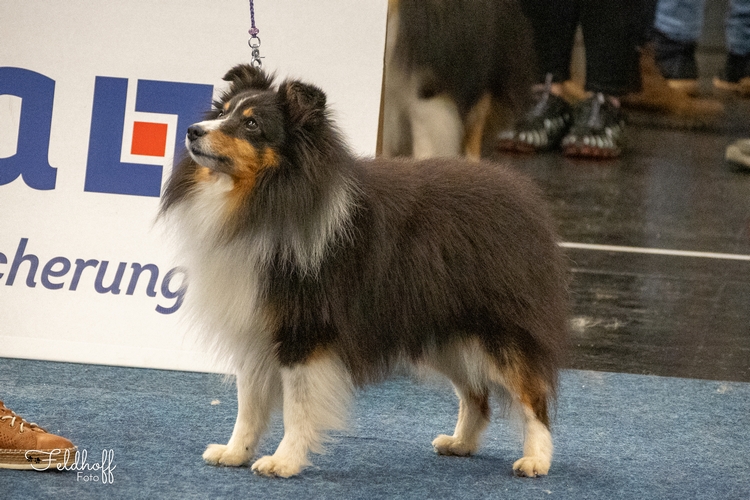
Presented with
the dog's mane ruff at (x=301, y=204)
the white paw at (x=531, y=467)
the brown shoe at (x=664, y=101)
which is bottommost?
the white paw at (x=531, y=467)

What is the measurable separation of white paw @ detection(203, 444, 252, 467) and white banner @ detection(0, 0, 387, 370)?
1.31 m

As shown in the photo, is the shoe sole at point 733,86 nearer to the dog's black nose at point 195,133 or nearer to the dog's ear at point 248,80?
the dog's ear at point 248,80

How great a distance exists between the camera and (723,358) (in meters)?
4.99

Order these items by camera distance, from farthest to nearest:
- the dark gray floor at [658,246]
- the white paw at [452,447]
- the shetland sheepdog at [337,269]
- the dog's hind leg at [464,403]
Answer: the dark gray floor at [658,246] < the white paw at [452,447] < the dog's hind leg at [464,403] < the shetland sheepdog at [337,269]

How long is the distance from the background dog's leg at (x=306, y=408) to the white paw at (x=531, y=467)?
681mm

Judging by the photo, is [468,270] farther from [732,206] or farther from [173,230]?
[732,206]

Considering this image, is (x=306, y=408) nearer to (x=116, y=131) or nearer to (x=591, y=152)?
(x=116, y=131)

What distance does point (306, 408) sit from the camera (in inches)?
109

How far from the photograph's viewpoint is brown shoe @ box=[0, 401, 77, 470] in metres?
2.64

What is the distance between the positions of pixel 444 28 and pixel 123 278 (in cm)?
223

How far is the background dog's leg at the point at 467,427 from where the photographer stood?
327cm

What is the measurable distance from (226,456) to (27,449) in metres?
0.63

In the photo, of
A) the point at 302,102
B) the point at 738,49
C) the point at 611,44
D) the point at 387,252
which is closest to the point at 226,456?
the point at 387,252

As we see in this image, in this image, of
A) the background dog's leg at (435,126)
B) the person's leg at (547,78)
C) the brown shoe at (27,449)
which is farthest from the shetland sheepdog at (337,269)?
the person's leg at (547,78)
